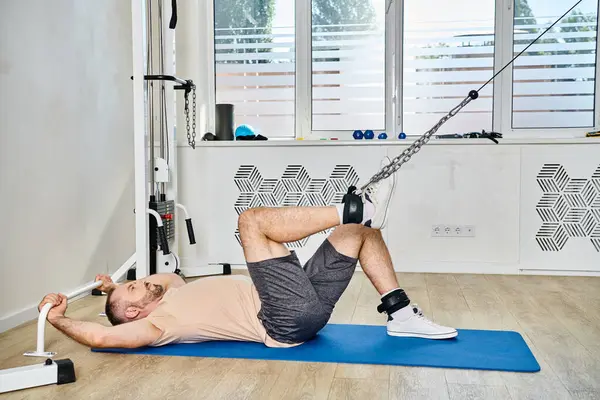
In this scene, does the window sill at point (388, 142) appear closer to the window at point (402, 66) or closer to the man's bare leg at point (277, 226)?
the window at point (402, 66)

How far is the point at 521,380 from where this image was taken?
194cm

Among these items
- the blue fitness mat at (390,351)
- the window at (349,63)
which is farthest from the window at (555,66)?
the blue fitness mat at (390,351)

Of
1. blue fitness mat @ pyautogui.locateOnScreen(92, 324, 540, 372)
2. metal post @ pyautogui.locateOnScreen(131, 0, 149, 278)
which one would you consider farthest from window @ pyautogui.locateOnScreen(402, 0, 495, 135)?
blue fitness mat @ pyautogui.locateOnScreen(92, 324, 540, 372)

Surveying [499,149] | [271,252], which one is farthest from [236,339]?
[499,149]

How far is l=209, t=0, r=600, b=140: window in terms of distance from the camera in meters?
4.40

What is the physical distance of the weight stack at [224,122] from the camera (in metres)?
4.45

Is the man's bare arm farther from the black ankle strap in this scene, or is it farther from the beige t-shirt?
the black ankle strap

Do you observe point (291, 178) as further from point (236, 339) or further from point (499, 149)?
point (236, 339)

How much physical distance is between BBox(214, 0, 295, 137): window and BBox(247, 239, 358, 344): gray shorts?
2568 millimetres

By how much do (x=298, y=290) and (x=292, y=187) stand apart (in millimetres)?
2205

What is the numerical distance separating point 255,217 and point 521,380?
963 mm

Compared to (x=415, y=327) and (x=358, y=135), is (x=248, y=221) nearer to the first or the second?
(x=415, y=327)

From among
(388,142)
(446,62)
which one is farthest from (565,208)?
(446,62)

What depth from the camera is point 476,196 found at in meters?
4.11
